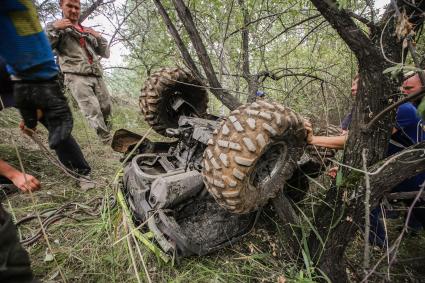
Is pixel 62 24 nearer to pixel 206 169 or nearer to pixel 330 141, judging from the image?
pixel 206 169

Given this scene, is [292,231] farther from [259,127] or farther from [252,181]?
[259,127]

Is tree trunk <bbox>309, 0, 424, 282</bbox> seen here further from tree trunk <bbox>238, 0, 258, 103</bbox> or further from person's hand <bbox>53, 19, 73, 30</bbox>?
person's hand <bbox>53, 19, 73, 30</bbox>

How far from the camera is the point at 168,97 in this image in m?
3.01

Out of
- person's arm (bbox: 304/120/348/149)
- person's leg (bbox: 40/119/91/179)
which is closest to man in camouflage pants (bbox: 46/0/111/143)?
person's leg (bbox: 40/119/91/179)

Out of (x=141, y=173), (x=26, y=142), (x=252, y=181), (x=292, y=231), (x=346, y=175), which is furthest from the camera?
(x=26, y=142)

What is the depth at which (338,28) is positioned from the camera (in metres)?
1.41

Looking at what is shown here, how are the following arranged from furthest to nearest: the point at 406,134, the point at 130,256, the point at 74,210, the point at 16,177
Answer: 1. the point at 16,177
2. the point at 74,210
3. the point at 406,134
4. the point at 130,256

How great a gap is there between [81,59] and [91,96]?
1.90 feet

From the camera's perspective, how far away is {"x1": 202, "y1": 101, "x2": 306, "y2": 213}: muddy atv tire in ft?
5.14

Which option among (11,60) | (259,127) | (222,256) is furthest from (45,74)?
(222,256)

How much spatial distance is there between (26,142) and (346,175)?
4.44 metres

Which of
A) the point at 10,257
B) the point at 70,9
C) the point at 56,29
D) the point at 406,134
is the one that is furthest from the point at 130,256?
the point at 70,9

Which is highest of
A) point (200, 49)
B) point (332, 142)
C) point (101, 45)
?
point (101, 45)

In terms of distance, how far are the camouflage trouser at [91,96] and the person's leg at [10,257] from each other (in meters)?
3.71
